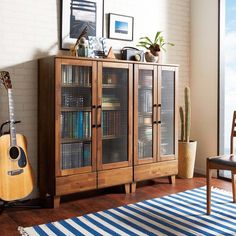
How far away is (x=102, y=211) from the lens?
3107mm

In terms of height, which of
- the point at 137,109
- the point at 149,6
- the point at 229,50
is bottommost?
the point at 137,109

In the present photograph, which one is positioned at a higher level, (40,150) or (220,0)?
(220,0)

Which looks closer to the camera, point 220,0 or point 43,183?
point 43,183

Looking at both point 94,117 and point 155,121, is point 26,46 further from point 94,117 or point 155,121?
point 155,121

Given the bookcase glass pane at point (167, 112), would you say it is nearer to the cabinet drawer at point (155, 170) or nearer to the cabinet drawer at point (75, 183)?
the cabinet drawer at point (155, 170)

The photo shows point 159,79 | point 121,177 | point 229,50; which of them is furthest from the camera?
point 229,50

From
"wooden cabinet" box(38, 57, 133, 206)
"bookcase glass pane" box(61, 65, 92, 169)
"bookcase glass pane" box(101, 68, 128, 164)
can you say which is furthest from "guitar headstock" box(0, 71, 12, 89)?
"bookcase glass pane" box(101, 68, 128, 164)

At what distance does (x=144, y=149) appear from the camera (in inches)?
151

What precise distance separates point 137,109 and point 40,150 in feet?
3.55

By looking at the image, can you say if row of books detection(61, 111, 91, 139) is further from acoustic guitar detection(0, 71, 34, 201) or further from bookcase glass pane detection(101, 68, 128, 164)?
acoustic guitar detection(0, 71, 34, 201)

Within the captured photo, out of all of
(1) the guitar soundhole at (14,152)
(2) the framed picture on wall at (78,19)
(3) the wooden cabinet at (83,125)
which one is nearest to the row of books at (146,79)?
(3) the wooden cabinet at (83,125)

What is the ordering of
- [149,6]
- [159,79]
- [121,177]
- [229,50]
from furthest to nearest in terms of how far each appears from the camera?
1. [229,50]
2. [149,6]
3. [159,79]
4. [121,177]

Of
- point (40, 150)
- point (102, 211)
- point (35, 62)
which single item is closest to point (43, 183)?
point (40, 150)

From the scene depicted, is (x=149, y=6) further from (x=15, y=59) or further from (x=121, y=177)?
(x=121, y=177)
